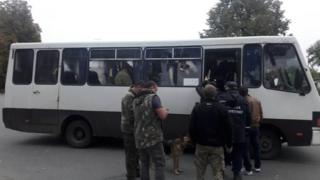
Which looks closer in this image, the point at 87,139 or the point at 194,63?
the point at 194,63

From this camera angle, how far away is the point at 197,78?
1120 centimetres

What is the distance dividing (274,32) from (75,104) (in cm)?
4087

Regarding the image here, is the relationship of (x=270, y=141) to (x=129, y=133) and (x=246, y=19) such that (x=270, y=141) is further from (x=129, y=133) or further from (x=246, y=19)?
(x=246, y=19)

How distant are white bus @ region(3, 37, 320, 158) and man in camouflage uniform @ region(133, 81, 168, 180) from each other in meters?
3.57

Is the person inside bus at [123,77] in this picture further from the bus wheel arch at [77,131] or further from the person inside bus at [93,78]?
the bus wheel arch at [77,131]

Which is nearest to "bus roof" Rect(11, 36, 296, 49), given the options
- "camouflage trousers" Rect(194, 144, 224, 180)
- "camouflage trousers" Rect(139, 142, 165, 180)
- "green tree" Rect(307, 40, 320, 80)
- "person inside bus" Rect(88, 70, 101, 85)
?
"person inside bus" Rect(88, 70, 101, 85)

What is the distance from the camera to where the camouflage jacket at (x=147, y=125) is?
7586 millimetres

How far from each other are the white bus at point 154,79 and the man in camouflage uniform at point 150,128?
3566 millimetres

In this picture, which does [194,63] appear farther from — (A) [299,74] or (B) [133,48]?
(A) [299,74]

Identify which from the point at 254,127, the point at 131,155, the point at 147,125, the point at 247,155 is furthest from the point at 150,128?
the point at 254,127

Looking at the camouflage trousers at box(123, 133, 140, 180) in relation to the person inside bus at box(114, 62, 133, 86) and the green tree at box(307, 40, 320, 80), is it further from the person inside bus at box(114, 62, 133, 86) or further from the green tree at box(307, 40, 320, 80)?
the green tree at box(307, 40, 320, 80)

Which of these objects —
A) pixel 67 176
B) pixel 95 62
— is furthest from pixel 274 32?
pixel 67 176

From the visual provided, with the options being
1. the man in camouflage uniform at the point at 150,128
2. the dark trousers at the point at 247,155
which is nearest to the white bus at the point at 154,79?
the dark trousers at the point at 247,155

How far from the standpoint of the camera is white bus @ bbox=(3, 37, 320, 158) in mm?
10602
